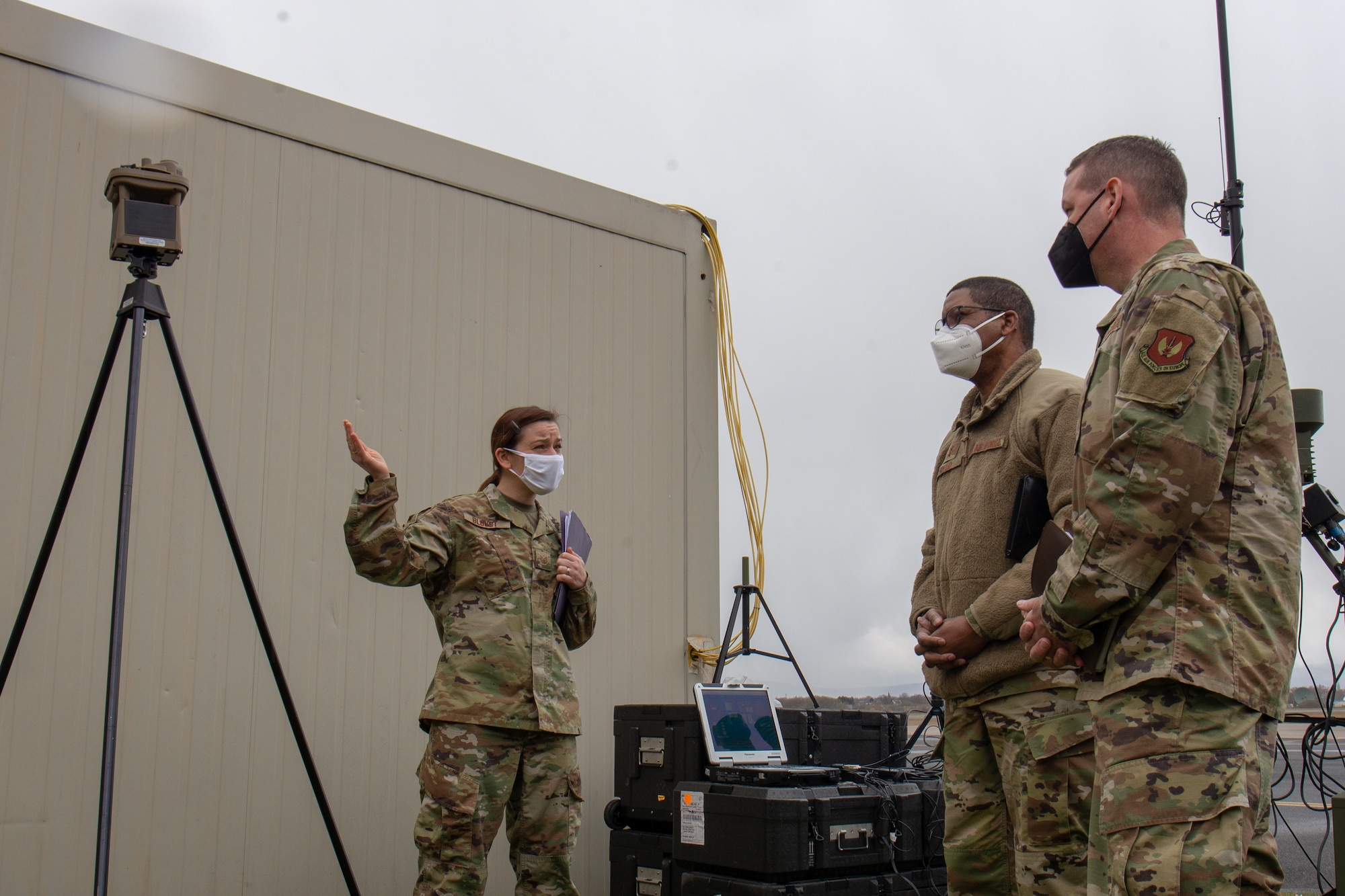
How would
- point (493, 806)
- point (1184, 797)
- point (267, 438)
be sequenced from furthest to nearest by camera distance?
point (267, 438) < point (493, 806) < point (1184, 797)

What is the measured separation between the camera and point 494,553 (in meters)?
3.23

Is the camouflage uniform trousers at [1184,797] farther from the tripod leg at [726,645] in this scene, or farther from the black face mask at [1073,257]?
the tripod leg at [726,645]

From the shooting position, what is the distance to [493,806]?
10.0ft

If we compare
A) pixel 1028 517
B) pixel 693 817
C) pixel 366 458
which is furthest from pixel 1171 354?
pixel 693 817

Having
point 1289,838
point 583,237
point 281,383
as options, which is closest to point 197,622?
point 281,383

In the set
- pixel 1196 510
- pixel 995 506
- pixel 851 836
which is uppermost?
pixel 995 506

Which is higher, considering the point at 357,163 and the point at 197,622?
the point at 357,163

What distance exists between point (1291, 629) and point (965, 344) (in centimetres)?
132

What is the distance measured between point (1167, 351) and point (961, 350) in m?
1.19

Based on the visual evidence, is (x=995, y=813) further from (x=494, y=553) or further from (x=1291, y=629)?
(x=494, y=553)

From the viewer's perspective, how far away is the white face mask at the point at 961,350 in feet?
9.37

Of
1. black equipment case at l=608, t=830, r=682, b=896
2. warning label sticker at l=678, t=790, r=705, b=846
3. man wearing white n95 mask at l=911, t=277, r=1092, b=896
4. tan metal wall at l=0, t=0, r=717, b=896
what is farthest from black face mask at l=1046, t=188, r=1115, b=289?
tan metal wall at l=0, t=0, r=717, b=896

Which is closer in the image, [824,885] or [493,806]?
[493,806]

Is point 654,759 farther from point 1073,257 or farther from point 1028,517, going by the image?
point 1073,257
